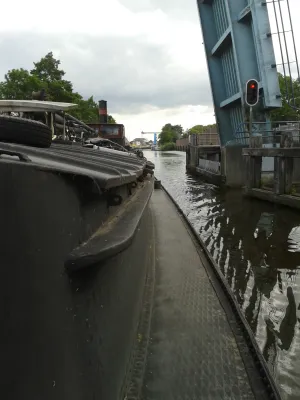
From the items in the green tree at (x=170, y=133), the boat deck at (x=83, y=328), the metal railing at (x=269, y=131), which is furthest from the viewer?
the green tree at (x=170, y=133)

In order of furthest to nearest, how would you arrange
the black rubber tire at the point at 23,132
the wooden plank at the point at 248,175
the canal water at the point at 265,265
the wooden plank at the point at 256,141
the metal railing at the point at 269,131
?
the wooden plank at the point at 248,175 < the wooden plank at the point at 256,141 < the metal railing at the point at 269,131 < the canal water at the point at 265,265 < the black rubber tire at the point at 23,132

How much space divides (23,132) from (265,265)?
4.60 metres

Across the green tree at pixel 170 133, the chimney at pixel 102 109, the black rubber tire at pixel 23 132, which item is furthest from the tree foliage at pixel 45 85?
the green tree at pixel 170 133

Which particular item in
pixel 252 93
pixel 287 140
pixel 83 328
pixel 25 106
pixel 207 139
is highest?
pixel 252 93

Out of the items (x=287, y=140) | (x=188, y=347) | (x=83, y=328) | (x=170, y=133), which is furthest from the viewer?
(x=170, y=133)

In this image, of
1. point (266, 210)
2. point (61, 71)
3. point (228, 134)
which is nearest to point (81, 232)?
point (266, 210)

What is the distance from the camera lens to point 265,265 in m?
5.59

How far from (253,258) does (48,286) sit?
533 centimetres

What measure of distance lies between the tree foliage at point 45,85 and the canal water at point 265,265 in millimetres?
17087

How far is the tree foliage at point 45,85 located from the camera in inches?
1110

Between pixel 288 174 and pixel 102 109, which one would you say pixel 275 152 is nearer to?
pixel 288 174

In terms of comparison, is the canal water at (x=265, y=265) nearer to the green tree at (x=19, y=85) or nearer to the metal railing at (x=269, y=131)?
the metal railing at (x=269, y=131)

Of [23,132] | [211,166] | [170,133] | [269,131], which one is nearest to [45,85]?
[211,166]

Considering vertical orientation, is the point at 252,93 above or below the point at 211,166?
above
